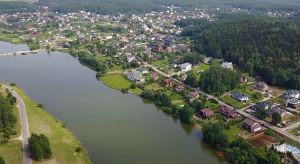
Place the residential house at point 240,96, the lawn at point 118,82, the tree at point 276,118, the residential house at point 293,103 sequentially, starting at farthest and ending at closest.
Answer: the lawn at point 118,82 → the residential house at point 240,96 → the residential house at point 293,103 → the tree at point 276,118

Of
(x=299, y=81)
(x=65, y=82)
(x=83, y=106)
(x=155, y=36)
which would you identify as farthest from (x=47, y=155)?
(x=155, y=36)

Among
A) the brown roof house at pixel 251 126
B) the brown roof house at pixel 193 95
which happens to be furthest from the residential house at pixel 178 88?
the brown roof house at pixel 251 126

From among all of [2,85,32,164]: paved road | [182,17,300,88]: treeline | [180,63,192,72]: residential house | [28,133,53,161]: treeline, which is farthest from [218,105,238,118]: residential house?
[2,85,32,164]: paved road

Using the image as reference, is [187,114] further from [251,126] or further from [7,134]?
[7,134]

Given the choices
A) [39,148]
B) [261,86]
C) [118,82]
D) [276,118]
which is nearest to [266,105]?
[276,118]

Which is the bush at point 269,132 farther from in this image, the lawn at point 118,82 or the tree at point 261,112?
the lawn at point 118,82

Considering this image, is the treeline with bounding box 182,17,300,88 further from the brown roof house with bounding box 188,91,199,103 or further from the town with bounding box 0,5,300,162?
the brown roof house with bounding box 188,91,199,103

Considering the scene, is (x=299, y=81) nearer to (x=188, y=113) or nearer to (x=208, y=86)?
(x=208, y=86)
